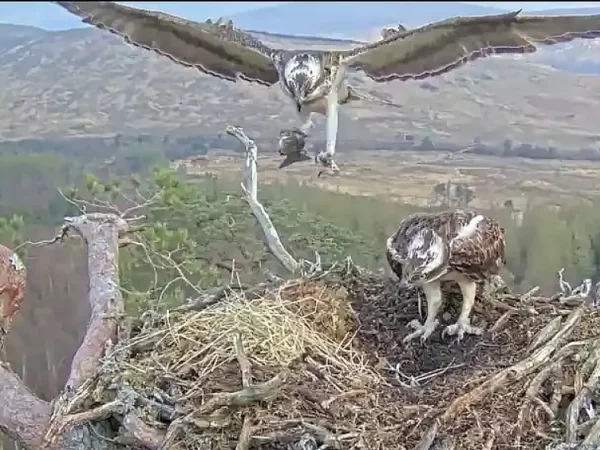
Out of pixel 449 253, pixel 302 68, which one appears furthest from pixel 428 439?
pixel 302 68

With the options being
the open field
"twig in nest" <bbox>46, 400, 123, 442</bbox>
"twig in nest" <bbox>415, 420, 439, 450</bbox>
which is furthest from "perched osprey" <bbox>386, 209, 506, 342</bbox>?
"twig in nest" <bbox>46, 400, 123, 442</bbox>

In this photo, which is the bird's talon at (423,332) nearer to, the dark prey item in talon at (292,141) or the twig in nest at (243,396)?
the twig in nest at (243,396)

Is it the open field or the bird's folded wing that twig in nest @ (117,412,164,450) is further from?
the open field

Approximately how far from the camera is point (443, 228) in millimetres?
2664

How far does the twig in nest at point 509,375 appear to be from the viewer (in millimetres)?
2238

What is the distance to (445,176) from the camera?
12.3 feet

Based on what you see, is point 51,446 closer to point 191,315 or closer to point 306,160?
point 191,315

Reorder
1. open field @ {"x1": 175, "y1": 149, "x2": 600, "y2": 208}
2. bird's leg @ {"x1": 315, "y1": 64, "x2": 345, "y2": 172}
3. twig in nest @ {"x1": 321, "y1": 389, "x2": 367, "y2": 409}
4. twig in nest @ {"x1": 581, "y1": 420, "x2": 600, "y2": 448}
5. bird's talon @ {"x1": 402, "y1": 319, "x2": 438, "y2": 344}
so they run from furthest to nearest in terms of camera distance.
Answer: open field @ {"x1": 175, "y1": 149, "x2": 600, "y2": 208}
bird's leg @ {"x1": 315, "y1": 64, "x2": 345, "y2": 172}
bird's talon @ {"x1": 402, "y1": 319, "x2": 438, "y2": 344}
twig in nest @ {"x1": 321, "y1": 389, "x2": 367, "y2": 409}
twig in nest @ {"x1": 581, "y1": 420, "x2": 600, "y2": 448}

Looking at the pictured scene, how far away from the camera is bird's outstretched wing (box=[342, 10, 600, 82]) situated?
9.56ft

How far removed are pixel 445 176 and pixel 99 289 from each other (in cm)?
168

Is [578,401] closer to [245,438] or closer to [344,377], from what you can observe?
[344,377]

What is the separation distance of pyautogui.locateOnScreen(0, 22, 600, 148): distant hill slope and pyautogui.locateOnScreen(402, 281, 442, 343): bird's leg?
1.07 meters

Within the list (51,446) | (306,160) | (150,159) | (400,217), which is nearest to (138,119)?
(150,159)

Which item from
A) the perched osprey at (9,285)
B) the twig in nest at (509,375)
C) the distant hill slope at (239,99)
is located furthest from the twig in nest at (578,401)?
the perched osprey at (9,285)
